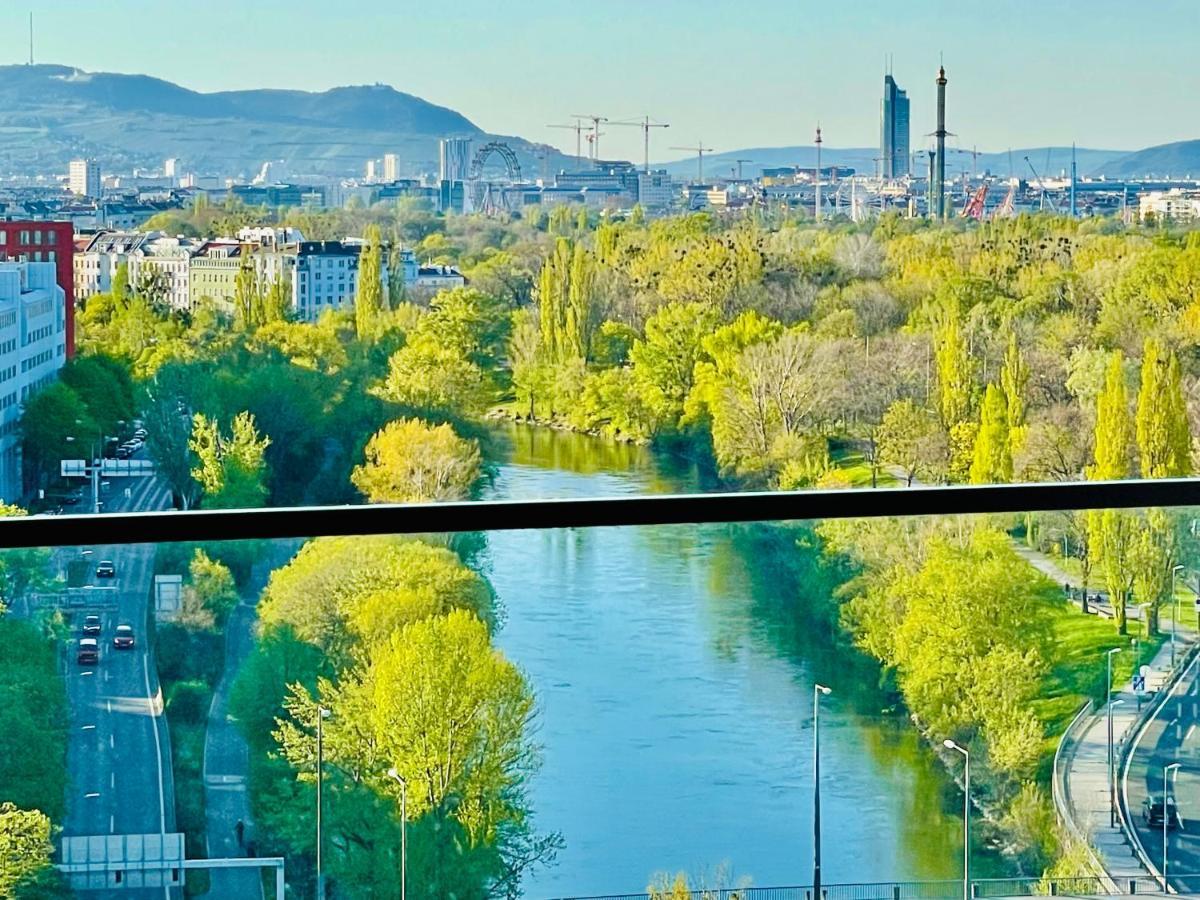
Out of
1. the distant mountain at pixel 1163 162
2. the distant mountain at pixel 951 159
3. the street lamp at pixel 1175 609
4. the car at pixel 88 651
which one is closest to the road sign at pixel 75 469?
the car at pixel 88 651

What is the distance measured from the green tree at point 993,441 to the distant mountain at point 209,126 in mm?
1130

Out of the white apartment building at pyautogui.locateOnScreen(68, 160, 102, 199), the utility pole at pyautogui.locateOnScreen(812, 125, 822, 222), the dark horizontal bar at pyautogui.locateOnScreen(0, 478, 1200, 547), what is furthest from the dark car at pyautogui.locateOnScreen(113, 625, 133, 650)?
the utility pole at pyautogui.locateOnScreen(812, 125, 822, 222)

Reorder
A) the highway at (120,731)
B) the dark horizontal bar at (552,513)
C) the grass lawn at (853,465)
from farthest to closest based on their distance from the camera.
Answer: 1. the grass lawn at (853,465)
2. the highway at (120,731)
3. the dark horizontal bar at (552,513)

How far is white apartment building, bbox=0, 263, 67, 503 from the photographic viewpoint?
3.19 m

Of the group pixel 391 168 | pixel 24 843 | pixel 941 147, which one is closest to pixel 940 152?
pixel 941 147

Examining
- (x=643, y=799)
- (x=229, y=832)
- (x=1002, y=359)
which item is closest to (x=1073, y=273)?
(x=1002, y=359)

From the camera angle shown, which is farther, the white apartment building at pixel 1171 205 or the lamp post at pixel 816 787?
the lamp post at pixel 816 787

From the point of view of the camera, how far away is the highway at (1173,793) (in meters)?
3.97

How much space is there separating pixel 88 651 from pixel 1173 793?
2.50m

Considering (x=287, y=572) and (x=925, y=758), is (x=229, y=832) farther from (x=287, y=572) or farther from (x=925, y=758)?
(x=925, y=758)

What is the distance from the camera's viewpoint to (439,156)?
364 centimetres

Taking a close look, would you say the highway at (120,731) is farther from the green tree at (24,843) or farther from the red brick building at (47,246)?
the red brick building at (47,246)

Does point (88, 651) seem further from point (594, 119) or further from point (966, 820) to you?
point (966, 820)

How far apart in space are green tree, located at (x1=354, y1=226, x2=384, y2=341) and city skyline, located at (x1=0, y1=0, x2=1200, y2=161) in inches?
13.1
